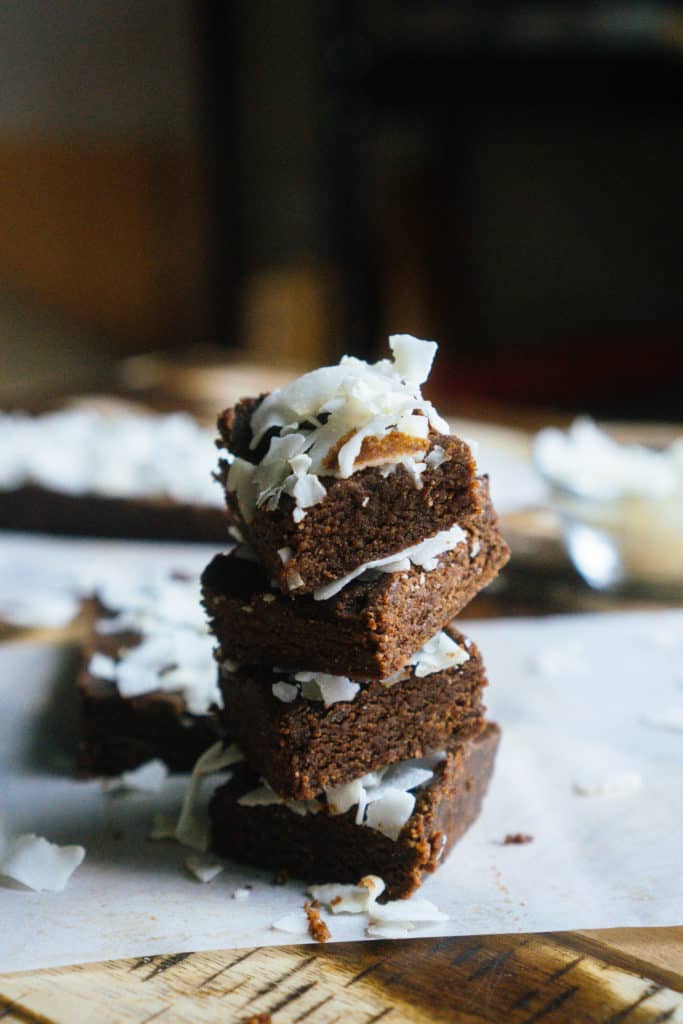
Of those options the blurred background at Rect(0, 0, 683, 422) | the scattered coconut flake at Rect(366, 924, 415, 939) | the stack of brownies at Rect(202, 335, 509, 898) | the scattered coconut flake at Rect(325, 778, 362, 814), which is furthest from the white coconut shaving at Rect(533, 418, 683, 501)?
the blurred background at Rect(0, 0, 683, 422)

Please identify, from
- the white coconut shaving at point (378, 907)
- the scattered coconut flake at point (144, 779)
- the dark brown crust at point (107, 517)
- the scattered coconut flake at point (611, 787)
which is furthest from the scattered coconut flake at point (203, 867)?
the dark brown crust at point (107, 517)

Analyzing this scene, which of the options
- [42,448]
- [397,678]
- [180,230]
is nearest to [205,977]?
[397,678]

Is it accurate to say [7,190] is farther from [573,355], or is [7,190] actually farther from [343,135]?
[573,355]

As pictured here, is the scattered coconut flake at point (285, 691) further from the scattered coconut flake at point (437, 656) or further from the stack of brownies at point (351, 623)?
the scattered coconut flake at point (437, 656)

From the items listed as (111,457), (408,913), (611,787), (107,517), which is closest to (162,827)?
(408,913)

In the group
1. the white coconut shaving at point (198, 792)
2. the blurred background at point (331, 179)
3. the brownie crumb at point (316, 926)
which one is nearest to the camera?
the brownie crumb at point (316, 926)

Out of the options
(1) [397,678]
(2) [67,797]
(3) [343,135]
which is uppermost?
(3) [343,135]

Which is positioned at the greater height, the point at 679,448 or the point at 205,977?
the point at 679,448

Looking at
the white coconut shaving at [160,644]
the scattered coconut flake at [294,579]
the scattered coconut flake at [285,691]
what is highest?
the scattered coconut flake at [294,579]
